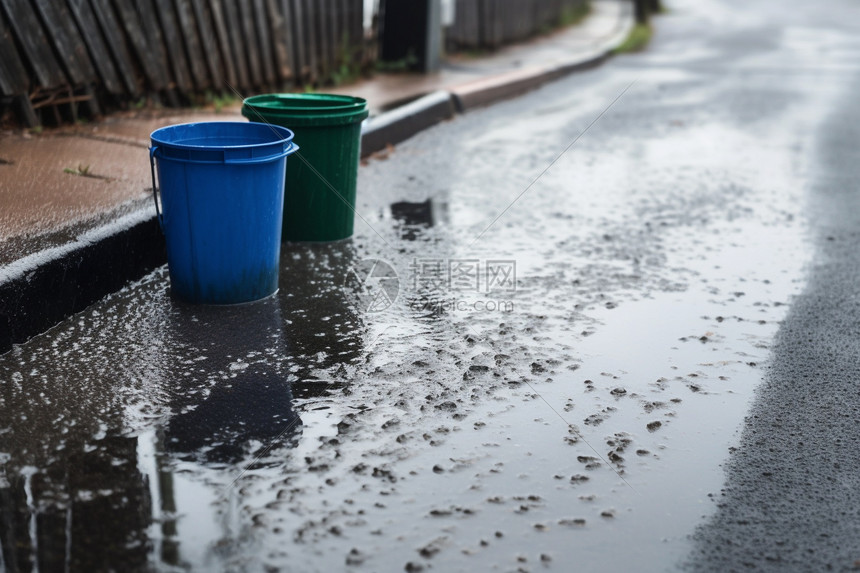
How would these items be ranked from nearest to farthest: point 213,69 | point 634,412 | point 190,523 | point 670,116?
point 190,523 → point 634,412 → point 213,69 → point 670,116

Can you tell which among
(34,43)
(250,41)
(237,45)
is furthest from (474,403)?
(250,41)

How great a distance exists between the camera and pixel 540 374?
325 cm

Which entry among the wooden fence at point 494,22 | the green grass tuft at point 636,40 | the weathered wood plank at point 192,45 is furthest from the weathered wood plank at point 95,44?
the green grass tuft at point 636,40

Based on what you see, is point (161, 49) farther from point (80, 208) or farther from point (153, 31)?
point (80, 208)

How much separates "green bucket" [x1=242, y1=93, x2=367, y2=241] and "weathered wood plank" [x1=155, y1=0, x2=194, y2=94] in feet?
8.24

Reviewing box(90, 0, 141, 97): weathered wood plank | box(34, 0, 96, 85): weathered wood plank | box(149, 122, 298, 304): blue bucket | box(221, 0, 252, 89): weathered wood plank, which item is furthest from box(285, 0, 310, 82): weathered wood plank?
box(149, 122, 298, 304): blue bucket

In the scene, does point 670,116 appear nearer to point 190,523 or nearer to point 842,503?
point 842,503

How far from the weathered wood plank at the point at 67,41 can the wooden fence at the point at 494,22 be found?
A: 639 centimetres

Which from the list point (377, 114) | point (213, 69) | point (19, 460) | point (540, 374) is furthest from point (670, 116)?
point (19, 460)

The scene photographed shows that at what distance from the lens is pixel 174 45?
6816mm

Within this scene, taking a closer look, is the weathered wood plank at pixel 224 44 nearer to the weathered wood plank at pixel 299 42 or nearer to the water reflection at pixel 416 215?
the weathered wood plank at pixel 299 42

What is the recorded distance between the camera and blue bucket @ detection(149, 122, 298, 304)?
361 centimetres

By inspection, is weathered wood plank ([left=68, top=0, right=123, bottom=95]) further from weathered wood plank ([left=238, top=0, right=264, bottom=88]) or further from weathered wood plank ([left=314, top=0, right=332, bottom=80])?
weathered wood plank ([left=314, top=0, right=332, bottom=80])

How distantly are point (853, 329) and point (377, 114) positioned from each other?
14.5ft
